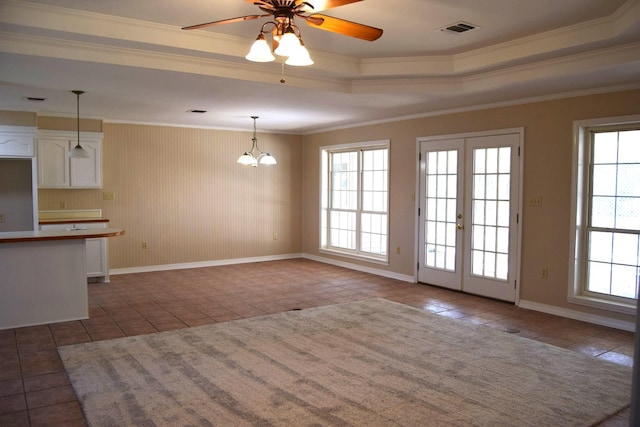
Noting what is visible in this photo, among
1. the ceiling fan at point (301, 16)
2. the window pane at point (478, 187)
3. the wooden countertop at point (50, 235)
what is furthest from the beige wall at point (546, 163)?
the wooden countertop at point (50, 235)

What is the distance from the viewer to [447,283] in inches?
261

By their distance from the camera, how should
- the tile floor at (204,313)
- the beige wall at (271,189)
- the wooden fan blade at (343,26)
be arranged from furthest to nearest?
the beige wall at (271,189) → the tile floor at (204,313) → the wooden fan blade at (343,26)

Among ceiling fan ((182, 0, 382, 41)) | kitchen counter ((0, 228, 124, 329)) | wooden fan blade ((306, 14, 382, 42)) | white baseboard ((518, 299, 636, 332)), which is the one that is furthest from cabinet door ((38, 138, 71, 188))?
white baseboard ((518, 299, 636, 332))

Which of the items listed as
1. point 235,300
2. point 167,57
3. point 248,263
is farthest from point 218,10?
point 248,263

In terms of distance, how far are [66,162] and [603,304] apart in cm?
717

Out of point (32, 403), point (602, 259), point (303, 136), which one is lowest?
point (32, 403)

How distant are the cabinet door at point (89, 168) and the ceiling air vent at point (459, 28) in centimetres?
542

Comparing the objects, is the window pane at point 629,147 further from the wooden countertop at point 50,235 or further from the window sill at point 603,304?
the wooden countertop at point 50,235

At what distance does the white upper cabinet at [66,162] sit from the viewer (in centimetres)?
686

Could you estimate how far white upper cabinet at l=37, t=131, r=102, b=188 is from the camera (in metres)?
6.86

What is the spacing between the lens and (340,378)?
353 centimetres

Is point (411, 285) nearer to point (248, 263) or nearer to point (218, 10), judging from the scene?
point (248, 263)

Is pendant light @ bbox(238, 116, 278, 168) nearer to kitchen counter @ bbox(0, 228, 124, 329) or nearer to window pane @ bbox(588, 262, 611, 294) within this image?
kitchen counter @ bbox(0, 228, 124, 329)

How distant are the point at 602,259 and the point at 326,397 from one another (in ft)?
11.8
